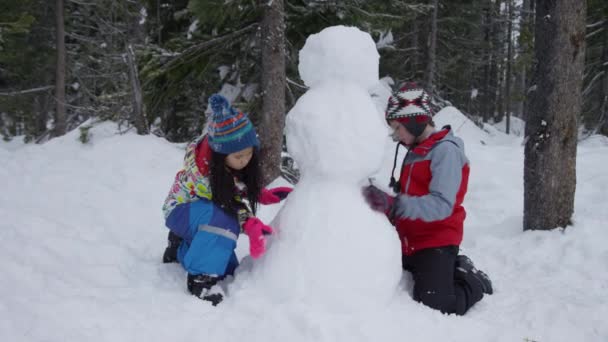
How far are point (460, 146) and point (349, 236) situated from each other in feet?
3.12

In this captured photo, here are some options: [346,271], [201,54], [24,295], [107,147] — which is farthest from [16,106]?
[346,271]

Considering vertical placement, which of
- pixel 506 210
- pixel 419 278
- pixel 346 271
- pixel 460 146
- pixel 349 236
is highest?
pixel 460 146

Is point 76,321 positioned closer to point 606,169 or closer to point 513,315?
point 513,315

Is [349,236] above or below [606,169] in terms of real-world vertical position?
above

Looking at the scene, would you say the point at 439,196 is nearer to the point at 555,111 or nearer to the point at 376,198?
the point at 376,198

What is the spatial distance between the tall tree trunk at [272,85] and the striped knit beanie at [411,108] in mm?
2790

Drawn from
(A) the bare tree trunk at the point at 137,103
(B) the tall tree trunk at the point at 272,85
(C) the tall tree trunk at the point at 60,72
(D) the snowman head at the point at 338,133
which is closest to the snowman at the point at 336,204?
(D) the snowman head at the point at 338,133

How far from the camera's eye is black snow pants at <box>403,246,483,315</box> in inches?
102

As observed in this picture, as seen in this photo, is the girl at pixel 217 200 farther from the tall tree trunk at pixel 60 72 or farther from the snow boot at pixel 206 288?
the tall tree trunk at pixel 60 72

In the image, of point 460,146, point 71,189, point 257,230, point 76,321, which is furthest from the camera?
point 71,189

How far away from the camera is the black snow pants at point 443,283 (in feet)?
8.48

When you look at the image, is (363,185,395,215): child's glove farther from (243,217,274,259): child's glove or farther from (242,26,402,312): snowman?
(243,217,274,259): child's glove

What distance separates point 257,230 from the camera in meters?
2.50

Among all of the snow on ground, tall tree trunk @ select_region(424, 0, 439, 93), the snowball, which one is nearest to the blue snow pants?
the snow on ground
